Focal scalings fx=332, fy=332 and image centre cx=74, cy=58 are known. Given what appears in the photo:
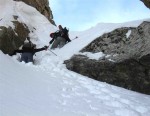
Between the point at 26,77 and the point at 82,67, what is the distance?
3416 mm

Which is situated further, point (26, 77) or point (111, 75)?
point (111, 75)

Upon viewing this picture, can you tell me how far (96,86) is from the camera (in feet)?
40.8

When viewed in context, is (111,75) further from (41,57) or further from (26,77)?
(41,57)

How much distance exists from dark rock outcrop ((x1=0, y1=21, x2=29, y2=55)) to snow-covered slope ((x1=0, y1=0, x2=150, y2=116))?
173cm

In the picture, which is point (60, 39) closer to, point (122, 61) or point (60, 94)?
point (122, 61)

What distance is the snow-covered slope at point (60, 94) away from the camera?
816cm

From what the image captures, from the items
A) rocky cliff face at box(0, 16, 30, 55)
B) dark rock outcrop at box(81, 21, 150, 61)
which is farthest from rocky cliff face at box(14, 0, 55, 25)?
dark rock outcrop at box(81, 21, 150, 61)

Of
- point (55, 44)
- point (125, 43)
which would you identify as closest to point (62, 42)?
point (55, 44)

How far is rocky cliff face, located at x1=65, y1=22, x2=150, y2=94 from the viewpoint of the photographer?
12930 millimetres

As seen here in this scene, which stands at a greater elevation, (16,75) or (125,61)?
(125,61)

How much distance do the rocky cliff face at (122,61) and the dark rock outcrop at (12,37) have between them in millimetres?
Answer: 3515

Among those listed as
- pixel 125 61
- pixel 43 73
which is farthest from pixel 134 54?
pixel 43 73

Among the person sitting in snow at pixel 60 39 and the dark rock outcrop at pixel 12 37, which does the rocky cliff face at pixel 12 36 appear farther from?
the person sitting in snow at pixel 60 39

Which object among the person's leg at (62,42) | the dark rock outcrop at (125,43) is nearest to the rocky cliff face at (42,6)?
the person's leg at (62,42)
